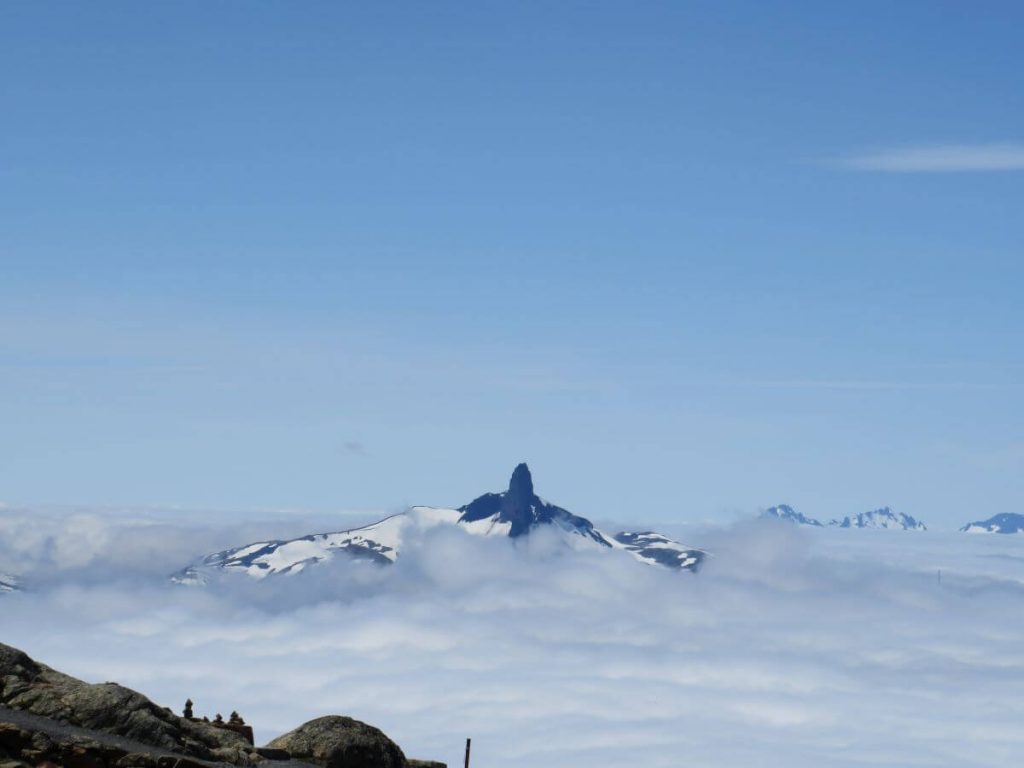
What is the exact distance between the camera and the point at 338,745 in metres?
57.2

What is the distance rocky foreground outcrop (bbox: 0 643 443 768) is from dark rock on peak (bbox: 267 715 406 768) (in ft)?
0.14

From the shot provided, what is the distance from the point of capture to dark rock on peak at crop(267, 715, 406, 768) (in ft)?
186

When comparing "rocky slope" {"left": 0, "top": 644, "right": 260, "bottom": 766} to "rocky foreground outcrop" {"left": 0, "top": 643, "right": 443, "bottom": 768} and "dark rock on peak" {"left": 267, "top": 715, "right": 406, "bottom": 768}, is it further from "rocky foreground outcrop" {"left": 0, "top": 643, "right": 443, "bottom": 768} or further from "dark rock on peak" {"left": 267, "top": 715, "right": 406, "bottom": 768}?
"dark rock on peak" {"left": 267, "top": 715, "right": 406, "bottom": 768}

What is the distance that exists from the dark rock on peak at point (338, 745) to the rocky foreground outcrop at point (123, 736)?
0.04 metres

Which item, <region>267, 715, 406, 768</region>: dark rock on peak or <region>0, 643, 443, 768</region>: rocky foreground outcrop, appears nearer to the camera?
<region>0, 643, 443, 768</region>: rocky foreground outcrop

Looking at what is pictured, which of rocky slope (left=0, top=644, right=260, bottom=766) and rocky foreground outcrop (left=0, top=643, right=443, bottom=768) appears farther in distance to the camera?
rocky slope (left=0, top=644, right=260, bottom=766)

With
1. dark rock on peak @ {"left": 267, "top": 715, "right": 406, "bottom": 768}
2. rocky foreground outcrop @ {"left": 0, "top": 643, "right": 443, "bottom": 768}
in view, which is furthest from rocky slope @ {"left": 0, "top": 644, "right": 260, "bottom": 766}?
dark rock on peak @ {"left": 267, "top": 715, "right": 406, "bottom": 768}

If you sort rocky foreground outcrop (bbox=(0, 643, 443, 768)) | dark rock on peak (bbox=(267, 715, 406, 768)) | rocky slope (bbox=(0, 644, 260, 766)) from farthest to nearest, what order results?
dark rock on peak (bbox=(267, 715, 406, 768)), rocky slope (bbox=(0, 644, 260, 766)), rocky foreground outcrop (bbox=(0, 643, 443, 768))

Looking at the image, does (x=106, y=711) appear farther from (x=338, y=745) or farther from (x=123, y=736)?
(x=338, y=745)

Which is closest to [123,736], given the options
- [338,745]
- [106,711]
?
[106,711]

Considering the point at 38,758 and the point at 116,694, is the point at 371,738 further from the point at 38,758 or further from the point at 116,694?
the point at 38,758

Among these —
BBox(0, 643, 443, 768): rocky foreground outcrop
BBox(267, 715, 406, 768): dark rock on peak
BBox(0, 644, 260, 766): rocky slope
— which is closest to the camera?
BBox(0, 643, 443, 768): rocky foreground outcrop

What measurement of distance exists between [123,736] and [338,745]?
9363 mm

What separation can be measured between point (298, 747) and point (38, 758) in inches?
497
